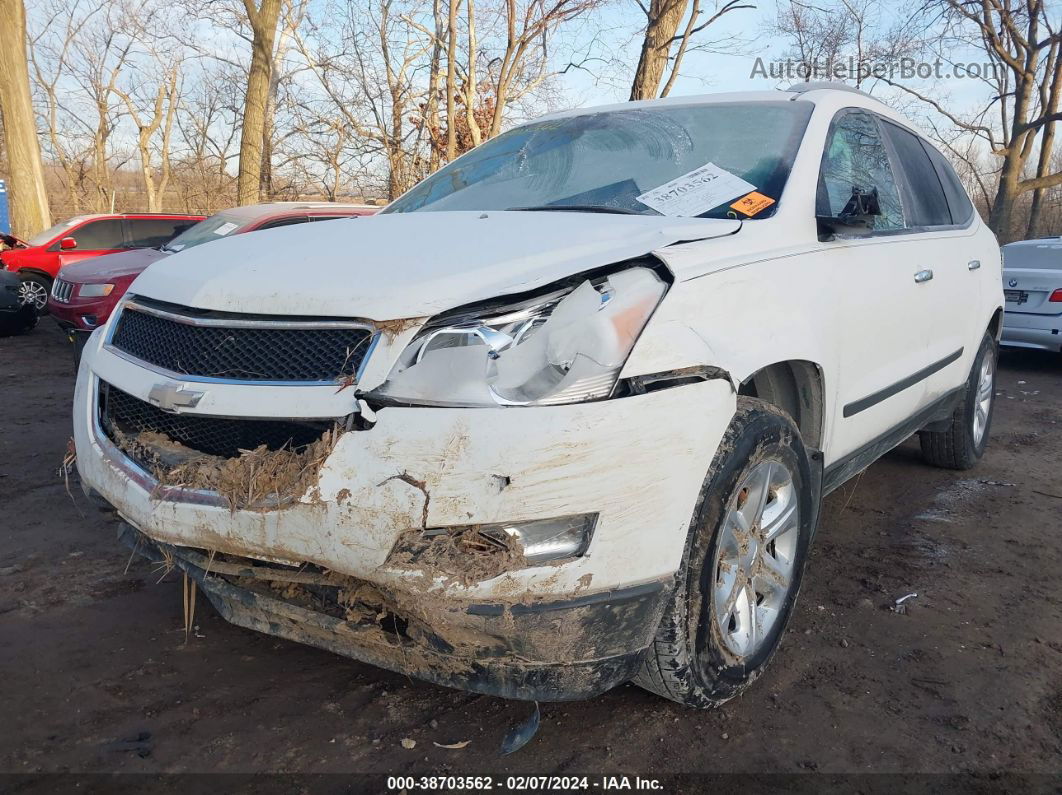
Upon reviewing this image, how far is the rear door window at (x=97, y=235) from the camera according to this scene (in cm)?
1242

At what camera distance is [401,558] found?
6.01 feet

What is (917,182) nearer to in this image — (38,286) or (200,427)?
(200,427)

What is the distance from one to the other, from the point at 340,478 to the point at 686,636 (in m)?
0.97

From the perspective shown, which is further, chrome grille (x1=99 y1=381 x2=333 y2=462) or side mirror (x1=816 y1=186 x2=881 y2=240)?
side mirror (x1=816 y1=186 x2=881 y2=240)

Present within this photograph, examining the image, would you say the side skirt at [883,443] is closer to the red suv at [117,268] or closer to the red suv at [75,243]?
the red suv at [117,268]

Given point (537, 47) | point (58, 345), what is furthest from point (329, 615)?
point (537, 47)

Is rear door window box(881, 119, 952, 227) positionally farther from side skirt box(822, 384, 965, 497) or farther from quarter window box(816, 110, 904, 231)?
side skirt box(822, 384, 965, 497)

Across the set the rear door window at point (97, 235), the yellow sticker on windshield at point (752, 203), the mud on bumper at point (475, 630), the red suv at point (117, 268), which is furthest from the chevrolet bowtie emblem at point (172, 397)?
the rear door window at point (97, 235)

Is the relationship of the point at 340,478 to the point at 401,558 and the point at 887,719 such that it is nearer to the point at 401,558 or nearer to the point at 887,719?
the point at 401,558

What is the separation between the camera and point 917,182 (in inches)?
153

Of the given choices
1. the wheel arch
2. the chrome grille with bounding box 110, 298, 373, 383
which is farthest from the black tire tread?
the chrome grille with bounding box 110, 298, 373, 383

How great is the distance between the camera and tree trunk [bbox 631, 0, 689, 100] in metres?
10.2

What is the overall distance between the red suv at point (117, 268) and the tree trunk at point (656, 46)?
3893mm

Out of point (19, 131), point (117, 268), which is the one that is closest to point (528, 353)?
point (117, 268)
